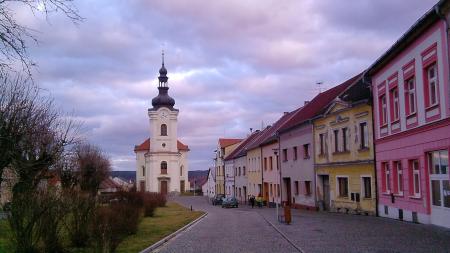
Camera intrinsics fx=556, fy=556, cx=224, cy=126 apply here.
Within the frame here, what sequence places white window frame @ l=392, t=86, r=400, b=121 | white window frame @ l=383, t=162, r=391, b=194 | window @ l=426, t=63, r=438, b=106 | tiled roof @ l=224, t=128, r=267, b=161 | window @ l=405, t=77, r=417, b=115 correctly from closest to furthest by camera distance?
window @ l=426, t=63, r=438, b=106
window @ l=405, t=77, r=417, b=115
white window frame @ l=392, t=86, r=400, b=121
white window frame @ l=383, t=162, r=391, b=194
tiled roof @ l=224, t=128, r=267, b=161

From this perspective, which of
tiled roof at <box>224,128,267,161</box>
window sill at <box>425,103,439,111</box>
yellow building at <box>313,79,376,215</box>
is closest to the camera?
window sill at <box>425,103,439,111</box>

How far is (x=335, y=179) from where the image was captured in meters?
36.5

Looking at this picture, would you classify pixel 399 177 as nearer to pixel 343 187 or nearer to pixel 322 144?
pixel 343 187

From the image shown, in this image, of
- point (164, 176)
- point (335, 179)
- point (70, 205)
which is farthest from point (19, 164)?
point (164, 176)

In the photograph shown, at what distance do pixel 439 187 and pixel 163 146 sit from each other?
90.3m

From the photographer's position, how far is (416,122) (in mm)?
22922

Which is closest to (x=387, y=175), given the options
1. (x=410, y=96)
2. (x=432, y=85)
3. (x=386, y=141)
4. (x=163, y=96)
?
(x=386, y=141)

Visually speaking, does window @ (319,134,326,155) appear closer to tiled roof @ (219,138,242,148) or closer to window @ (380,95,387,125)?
window @ (380,95,387,125)

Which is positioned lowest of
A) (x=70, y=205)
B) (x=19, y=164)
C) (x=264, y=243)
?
(x=264, y=243)

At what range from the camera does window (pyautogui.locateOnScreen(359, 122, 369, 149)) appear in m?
31.5

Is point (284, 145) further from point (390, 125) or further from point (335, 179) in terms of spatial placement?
point (390, 125)

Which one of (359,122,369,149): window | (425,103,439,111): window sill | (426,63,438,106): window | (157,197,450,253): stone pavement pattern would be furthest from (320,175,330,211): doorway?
(426,63,438,106): window

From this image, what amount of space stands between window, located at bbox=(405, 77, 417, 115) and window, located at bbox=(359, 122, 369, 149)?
731 centimetres

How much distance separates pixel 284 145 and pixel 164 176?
2448 inches
